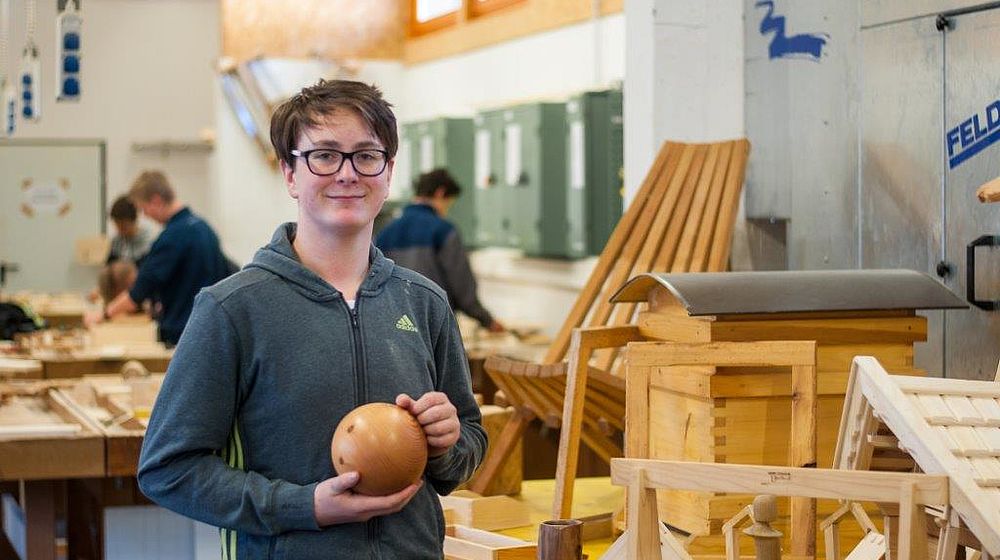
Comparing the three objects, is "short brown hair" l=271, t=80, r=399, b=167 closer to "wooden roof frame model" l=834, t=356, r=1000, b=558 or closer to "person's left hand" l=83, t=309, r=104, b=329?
"wooden roof frame model" l=834, t=356, r=1000, b=558

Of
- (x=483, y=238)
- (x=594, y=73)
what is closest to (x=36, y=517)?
(x=594, y=73)

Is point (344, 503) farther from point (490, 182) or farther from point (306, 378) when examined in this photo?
point (490, 182)

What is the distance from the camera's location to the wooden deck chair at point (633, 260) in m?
4.16

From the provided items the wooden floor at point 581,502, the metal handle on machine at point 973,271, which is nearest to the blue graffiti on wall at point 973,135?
the metal handle on machine at point 973,271

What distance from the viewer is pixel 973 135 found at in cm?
428

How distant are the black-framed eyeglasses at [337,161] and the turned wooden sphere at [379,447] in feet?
1.23

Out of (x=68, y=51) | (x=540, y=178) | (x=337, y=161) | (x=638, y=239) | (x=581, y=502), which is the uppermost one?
(x=68, y=51)

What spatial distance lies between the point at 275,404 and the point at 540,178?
6575 millimetres

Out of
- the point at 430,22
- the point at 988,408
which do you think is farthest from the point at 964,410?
the point at 430,22

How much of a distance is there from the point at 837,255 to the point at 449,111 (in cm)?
617

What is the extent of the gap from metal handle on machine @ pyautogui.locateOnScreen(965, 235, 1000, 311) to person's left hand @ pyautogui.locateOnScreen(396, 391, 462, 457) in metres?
2.40

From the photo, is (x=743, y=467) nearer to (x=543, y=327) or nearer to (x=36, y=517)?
(x=36, y=517)

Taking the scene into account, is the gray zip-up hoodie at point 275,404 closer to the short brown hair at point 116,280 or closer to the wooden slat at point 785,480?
the wooden slat at point 785,480

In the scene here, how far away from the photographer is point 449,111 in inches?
427
